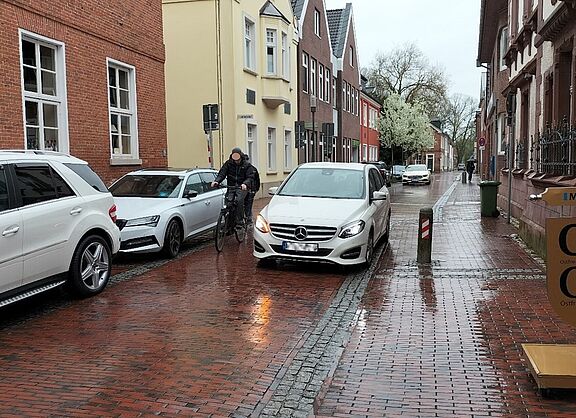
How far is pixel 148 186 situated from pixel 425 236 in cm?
508

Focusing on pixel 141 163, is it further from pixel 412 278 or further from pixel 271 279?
pixel 412 278

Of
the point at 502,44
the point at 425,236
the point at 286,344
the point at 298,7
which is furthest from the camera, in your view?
the point at 298,7

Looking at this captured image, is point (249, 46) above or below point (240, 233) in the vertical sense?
above

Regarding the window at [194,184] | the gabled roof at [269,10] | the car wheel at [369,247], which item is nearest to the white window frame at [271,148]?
the gabled roof at [269,10]

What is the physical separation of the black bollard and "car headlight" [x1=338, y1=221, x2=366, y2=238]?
128 cm

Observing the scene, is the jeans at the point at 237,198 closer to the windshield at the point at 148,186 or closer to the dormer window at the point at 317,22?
the windshield at the point at 148,186

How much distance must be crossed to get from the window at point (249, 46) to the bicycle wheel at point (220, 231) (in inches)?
534

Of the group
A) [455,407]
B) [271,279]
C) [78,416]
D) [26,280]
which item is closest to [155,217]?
[271,279]

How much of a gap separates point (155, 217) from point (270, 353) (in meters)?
5.16

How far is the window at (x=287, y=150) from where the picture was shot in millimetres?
29109

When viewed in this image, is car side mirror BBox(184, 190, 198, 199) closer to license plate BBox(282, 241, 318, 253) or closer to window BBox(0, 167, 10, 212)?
license plate BBox(282, 241, 318, 253)

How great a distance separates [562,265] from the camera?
4.38 metres

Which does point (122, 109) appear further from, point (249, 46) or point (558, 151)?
point (249, 46)

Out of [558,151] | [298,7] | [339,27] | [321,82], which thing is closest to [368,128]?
[339,27]
